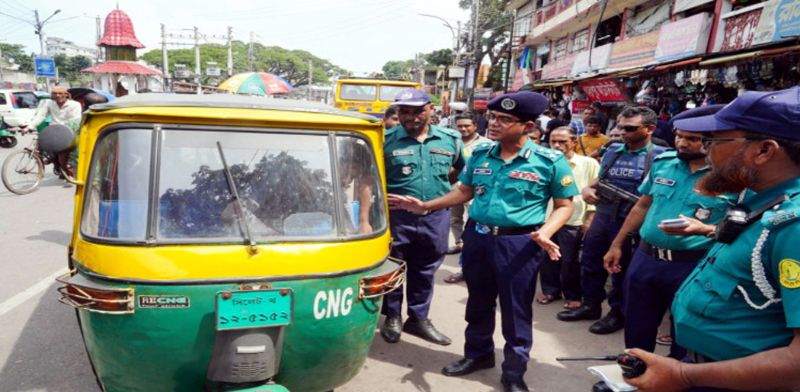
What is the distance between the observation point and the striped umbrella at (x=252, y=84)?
1325 cm

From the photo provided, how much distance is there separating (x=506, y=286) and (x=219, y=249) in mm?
1694

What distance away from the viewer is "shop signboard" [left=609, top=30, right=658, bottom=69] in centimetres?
1292

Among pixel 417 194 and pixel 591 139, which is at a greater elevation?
pixel 591 139

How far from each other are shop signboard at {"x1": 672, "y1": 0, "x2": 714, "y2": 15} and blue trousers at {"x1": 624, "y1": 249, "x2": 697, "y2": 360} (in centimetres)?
1138

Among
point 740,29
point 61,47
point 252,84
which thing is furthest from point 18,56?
point 740,29

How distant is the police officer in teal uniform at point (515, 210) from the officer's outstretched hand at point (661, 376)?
134 centimetres

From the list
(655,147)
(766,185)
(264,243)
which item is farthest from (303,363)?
(655,147)

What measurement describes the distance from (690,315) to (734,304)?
0.60 feet

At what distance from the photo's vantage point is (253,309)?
6.59 ft

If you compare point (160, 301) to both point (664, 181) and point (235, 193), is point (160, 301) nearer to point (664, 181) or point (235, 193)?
point (235, 193)

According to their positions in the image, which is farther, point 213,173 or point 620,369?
point 213,173

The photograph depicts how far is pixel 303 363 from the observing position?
2.24 meters

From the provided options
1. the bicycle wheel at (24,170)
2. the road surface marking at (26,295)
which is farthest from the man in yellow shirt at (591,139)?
the bicycle wheel at (24,170)

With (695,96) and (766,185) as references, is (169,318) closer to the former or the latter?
(766,185)
